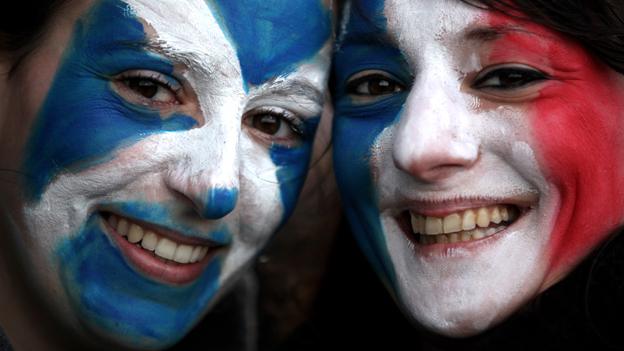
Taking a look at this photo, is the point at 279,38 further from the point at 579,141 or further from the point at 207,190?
the point at 579,141

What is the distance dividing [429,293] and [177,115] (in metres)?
0.88

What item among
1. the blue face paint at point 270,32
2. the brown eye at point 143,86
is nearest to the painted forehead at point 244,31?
the blue face paint at point 270,32

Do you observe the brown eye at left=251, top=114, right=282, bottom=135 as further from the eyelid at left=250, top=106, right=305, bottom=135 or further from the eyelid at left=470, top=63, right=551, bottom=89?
the eyelid at left=470, top=63, right=551, bottom=89

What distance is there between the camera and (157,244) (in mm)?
2809

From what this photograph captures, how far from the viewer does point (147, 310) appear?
278 centimetres

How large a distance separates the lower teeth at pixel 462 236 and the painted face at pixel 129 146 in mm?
576

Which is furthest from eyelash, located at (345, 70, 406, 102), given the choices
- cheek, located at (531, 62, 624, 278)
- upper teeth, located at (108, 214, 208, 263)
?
upper teeth, located at (108, 214, 208, 263)

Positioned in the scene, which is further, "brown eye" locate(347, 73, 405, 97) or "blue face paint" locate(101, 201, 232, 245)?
"brown eye" locate(347, 73, 405, 97)

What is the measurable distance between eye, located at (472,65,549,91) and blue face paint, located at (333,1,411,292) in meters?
0.23

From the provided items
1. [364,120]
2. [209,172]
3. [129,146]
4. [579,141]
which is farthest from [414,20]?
[129,146]

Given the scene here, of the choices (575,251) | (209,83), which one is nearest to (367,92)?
(209,83)

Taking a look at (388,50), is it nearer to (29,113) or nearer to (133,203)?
(133,203)

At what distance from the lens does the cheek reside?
102 inches

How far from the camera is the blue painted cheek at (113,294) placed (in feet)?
8.86
